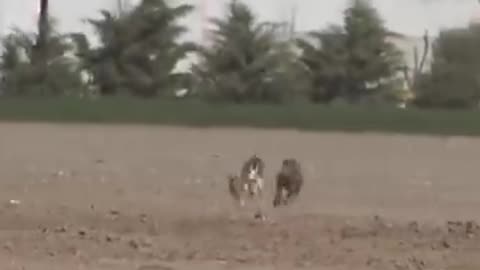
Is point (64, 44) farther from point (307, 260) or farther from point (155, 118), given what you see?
point (307, 260)

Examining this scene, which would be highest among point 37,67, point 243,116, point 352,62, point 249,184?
point 352,62

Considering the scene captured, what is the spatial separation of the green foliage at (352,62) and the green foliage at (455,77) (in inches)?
33.8

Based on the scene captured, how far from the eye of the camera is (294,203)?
12.6 metres

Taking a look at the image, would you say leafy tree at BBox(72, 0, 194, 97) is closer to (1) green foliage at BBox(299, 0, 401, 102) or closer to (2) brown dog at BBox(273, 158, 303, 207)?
(1) green foliage at BBox(299, 0, 401, 102)

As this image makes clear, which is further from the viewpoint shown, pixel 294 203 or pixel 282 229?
pixel 294 203

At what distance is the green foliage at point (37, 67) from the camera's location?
2939 centimetres

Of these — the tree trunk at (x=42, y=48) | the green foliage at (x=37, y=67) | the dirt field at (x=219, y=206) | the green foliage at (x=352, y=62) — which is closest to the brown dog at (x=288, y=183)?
the dirt field at (x=219, y=206)

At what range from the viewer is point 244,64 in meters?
30.0

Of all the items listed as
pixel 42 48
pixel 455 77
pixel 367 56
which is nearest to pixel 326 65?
pixel 367 56

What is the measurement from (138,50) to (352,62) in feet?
14.9

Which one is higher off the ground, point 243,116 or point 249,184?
point 243,116

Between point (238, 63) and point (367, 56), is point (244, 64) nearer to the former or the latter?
point (238, 63)

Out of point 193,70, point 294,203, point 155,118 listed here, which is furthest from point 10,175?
point 193,70

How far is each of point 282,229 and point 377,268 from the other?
1.71 meters
